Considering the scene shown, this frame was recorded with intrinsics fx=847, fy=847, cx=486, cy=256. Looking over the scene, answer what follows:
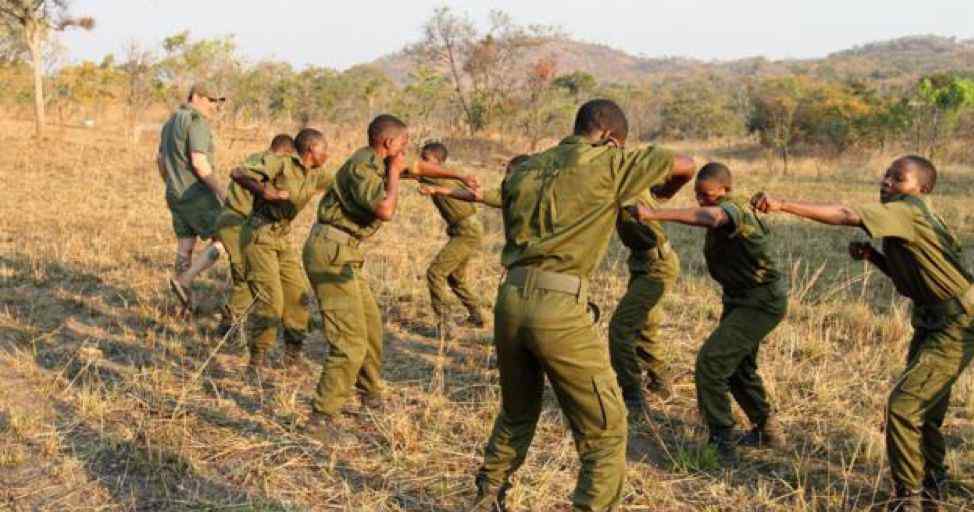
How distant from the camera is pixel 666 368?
5941 mm

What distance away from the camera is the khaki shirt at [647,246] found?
5.39 metres

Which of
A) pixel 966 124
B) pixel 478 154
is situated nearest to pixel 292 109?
pixel 478 154

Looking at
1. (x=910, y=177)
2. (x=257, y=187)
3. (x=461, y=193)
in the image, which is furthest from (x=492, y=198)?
(x=910, y=177)

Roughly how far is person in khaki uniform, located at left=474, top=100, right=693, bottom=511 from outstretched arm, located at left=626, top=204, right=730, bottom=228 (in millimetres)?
305

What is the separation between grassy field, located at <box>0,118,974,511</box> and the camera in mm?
4340

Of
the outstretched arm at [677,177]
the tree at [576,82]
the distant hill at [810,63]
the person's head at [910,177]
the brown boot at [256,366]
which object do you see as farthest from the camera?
the distant hill at [810,63]

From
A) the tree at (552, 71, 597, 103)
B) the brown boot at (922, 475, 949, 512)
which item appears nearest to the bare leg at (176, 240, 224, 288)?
the brown boot at (922, 475, 949, 512)

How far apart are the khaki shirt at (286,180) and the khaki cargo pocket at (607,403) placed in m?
3.16

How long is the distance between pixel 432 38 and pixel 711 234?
25.8 meters

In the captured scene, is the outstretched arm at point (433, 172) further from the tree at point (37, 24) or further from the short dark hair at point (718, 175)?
the tree at point (37, 24)

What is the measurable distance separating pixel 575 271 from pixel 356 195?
1.76 m

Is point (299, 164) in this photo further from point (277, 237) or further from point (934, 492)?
point (934, 492)

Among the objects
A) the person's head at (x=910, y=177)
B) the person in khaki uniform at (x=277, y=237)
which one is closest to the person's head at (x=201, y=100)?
the person in khaki uniform at (x=277, y=237)

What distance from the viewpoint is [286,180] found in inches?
241
